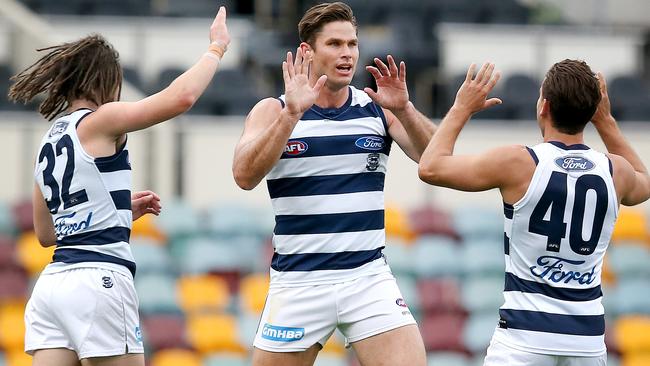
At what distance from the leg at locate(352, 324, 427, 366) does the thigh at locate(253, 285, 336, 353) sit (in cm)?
22

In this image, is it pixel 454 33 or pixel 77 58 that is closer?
pixel 77 58

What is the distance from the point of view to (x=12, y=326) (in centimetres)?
1099

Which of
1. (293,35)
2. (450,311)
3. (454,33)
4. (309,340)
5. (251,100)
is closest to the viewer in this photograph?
(309,340)

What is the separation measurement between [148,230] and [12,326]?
1.60 metres

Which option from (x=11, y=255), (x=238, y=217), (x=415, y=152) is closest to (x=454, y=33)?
(x=238, y=217)

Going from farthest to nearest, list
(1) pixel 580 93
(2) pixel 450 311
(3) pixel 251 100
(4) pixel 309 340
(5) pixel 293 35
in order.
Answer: (5) pixel 293 35 < (3) pixel 251 100 < (2) pixel 450 311 < (4) pixel 309 340 < (1) pixel 580 93

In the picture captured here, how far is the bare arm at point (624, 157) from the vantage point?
5734 millimetres

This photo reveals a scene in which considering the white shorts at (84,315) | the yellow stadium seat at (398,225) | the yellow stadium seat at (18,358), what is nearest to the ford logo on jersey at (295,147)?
the white shorts at (84,315)

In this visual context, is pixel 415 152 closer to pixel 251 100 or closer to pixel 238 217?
pixel 238 217

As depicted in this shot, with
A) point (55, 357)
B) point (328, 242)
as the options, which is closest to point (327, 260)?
point (328, 242)

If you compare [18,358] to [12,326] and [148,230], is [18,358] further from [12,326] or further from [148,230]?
[148,230]

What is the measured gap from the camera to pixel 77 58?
18.9 feet

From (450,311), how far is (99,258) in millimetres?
6205

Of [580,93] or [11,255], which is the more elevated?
[580,93]
